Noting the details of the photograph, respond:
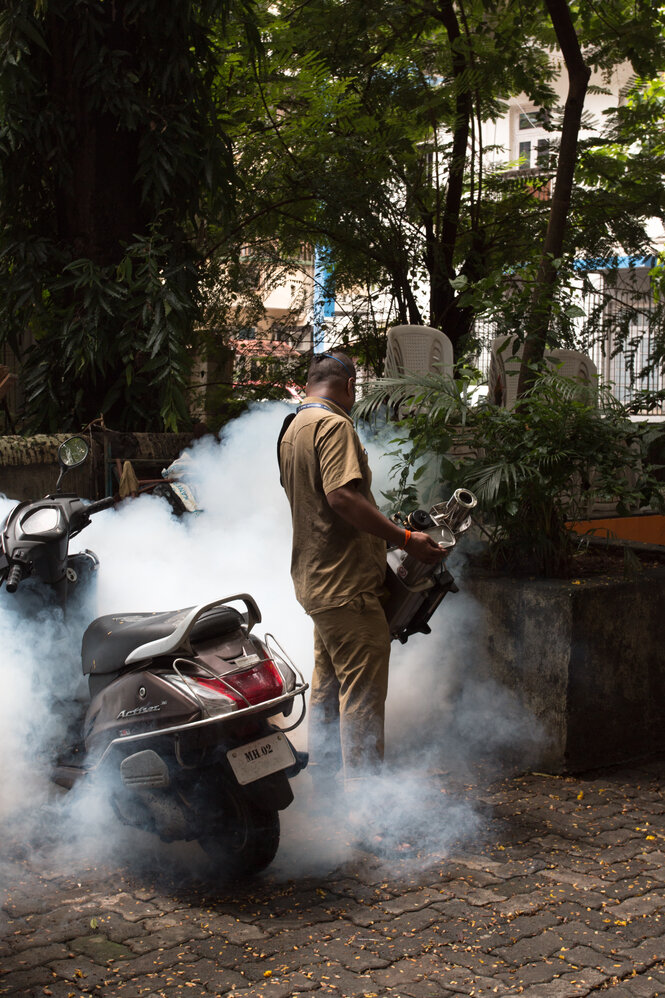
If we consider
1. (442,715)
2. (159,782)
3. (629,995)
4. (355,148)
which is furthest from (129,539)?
(355,148)

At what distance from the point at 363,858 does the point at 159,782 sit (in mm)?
928

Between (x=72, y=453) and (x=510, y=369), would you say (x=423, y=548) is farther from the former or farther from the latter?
(x=510, y=369)

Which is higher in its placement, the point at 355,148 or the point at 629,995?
the point at 355,148

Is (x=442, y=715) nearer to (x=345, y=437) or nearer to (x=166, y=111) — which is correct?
(x=345, y=437)

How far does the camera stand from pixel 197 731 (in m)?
3.61

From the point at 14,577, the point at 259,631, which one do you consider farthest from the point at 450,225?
the point at 14,577

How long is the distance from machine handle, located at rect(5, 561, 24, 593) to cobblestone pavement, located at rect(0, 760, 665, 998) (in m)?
1.00

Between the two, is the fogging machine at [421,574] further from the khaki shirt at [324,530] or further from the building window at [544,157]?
the building window at [544,157]

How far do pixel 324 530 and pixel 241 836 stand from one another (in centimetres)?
123

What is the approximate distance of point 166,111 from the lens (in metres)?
7.86

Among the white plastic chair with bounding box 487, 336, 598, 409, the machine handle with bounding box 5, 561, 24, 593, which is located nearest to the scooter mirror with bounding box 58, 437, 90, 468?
the machine handle with bounding box 5, 561, 24, 593

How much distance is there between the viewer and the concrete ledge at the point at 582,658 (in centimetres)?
Answer: 506

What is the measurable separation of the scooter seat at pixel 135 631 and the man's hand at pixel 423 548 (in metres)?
0.74

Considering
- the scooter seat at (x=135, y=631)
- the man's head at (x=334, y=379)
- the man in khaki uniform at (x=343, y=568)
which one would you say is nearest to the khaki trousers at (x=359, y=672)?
the man in khaki uniform at (x=343, y=568)
